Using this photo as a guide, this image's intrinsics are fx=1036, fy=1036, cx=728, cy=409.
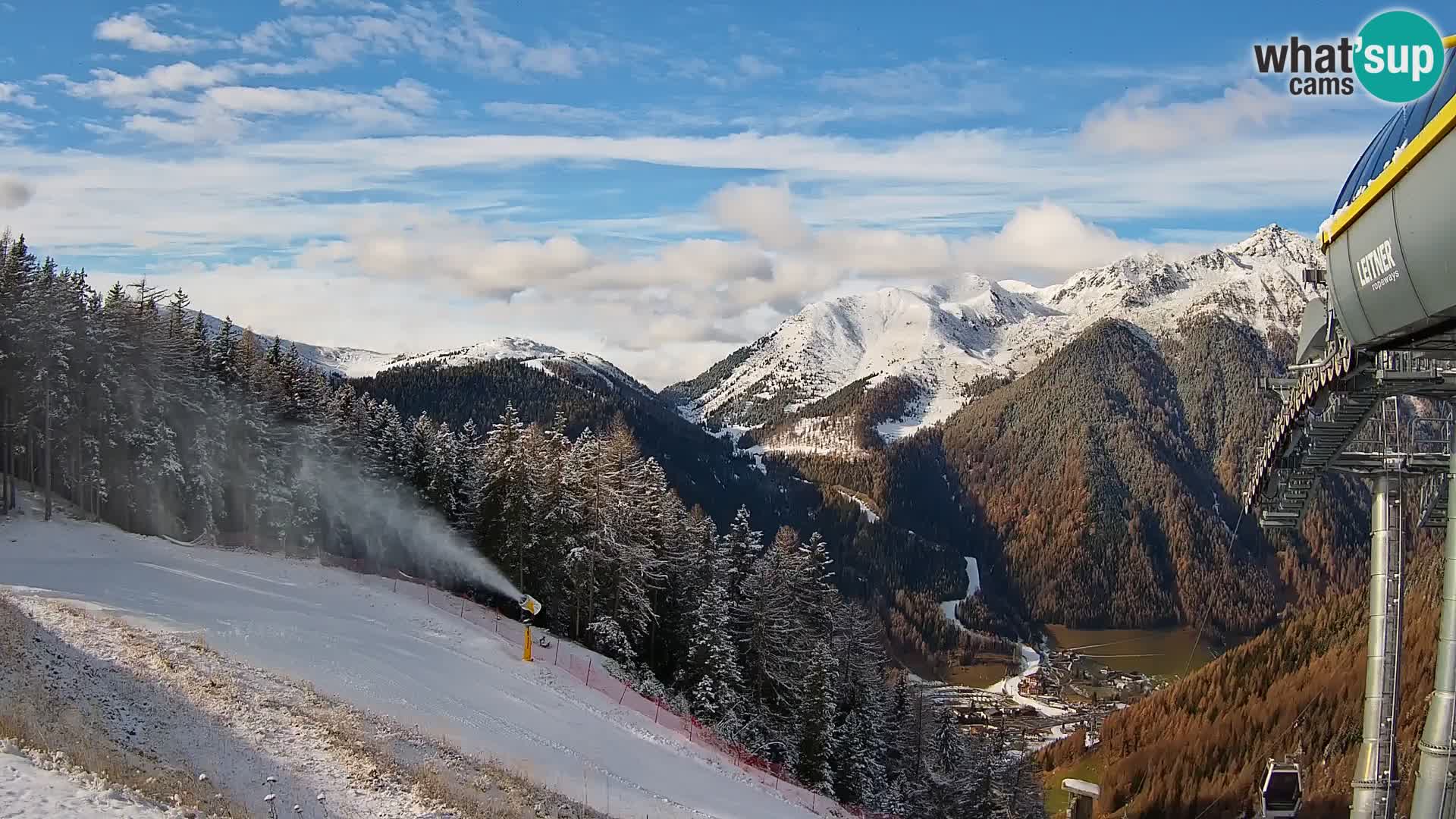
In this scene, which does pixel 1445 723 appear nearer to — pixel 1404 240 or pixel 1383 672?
pixel 1383 672

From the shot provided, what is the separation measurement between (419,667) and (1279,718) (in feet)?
87.4

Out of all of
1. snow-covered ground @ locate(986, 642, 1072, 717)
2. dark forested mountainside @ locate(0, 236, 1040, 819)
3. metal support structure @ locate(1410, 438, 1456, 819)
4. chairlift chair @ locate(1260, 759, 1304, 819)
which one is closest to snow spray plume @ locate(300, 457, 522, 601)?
dark forested mountainside @ locate(0, 236, 1040, 819)

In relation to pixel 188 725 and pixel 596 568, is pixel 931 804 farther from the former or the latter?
pixel 188 725

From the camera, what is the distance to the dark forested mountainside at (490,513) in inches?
1790

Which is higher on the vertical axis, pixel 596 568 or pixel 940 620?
pixel 596 568

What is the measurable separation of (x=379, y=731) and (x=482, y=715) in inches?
176

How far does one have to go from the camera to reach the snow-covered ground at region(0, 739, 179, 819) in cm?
1168

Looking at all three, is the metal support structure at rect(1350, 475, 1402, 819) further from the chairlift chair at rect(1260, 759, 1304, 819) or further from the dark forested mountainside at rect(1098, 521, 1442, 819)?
the dark forested mountainside at rect(1098, 521, 1442, 819)

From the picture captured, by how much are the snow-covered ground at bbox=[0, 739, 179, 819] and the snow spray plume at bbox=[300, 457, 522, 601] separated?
43.5 m

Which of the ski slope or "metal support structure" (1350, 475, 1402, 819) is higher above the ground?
"metal support structure" (1350, 475, 1402, 819)

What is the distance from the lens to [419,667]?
27.0 metres

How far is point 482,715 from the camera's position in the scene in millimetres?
24125

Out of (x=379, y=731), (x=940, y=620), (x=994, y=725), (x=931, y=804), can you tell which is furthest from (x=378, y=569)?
(x=940, y=620)

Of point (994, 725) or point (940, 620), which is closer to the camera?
point (994, 725)
